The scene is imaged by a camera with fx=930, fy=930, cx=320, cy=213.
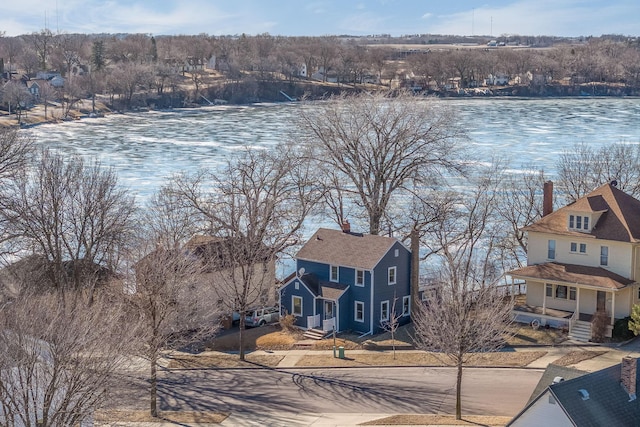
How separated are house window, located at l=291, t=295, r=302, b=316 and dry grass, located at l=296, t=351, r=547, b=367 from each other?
17.0ft

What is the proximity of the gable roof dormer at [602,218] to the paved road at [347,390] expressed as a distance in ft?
30.0

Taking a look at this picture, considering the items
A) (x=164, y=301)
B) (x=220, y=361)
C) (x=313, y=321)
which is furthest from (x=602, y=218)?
(x=164, y=301)

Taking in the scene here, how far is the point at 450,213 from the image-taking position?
165 feet

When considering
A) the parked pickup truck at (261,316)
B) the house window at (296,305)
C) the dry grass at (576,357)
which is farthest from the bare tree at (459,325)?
the parked pickup truck at (261,316)

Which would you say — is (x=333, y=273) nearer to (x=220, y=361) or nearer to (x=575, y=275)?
(x=220, y=361)

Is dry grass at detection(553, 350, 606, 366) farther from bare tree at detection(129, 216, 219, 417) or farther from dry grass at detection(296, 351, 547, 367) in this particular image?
bare tree at detection(129, 216, 219, 417)

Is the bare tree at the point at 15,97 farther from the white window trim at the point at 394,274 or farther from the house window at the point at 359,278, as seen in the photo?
the white window trim at the point at 394,274

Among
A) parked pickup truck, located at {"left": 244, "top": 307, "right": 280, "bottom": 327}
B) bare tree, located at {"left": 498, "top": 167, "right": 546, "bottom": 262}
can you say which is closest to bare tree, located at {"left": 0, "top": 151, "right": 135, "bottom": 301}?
parked pickup truck, located at {"left": 244, "top": 307, "right": 280, "bottom": 327}

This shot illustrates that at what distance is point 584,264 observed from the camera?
39875 mm

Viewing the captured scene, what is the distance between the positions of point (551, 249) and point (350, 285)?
900 centimetres

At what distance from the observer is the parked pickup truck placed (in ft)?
139

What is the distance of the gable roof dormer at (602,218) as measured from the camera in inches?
1534

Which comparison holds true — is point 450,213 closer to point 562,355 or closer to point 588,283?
point 588,283

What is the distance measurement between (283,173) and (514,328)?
15.8m
